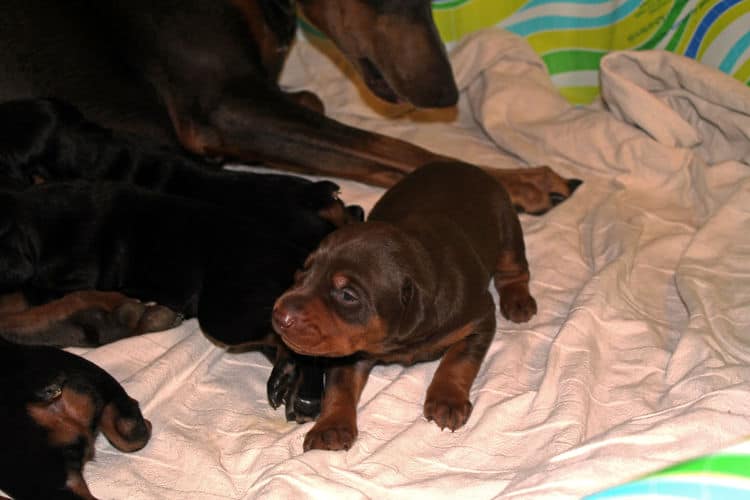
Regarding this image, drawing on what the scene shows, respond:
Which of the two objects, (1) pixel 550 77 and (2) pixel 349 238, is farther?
(1) pixel 550 77

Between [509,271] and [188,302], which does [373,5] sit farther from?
[188,302]

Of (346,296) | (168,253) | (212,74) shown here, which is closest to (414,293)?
(346,296)

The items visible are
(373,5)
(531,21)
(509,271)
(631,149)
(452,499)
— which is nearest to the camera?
(452,499)

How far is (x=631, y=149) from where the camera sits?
138 inches

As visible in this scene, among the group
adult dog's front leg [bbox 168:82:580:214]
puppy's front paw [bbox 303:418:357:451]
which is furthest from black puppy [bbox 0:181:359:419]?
adult dog's front leg [bbox 168:82:580:214]

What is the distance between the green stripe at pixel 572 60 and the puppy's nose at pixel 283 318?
244cm

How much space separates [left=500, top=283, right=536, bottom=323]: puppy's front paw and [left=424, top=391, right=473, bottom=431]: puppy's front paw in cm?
45

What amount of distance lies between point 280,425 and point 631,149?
5.98 feet

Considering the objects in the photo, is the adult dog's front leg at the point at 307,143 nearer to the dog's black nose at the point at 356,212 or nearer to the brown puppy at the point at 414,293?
the dog's black nose at the point at 356,212

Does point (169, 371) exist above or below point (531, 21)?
below

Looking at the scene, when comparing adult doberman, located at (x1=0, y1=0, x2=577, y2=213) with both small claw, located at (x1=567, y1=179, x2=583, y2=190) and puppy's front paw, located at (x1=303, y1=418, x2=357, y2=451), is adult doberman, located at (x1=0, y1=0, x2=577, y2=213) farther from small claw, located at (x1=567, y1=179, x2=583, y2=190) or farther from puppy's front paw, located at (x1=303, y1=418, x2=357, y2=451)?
puppy's front paw, located at (x1=303, y1=418, x2=357, y2=451)

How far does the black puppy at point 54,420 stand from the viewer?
80.3 inches

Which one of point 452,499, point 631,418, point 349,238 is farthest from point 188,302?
point 631,418

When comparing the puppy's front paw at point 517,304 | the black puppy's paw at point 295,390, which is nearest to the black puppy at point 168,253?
the black puppy's paw at point 295,390
